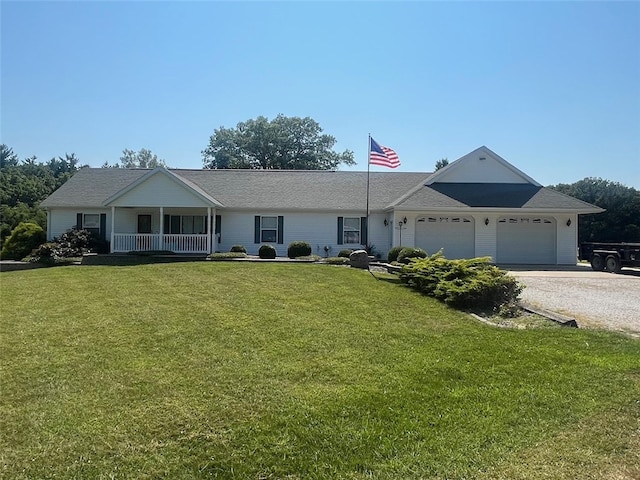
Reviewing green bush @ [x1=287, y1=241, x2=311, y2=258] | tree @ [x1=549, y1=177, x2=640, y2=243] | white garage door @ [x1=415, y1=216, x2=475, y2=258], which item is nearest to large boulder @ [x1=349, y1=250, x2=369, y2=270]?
green bush @ [x1=287, y1=241, x2=311, y2=258]

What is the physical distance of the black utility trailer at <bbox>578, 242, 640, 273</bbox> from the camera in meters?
19.1

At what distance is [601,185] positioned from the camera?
45250mm

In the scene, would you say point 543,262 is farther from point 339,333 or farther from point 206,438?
point 206,438

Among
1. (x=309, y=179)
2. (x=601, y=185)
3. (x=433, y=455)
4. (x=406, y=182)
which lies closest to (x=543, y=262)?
(x=406, y=182)

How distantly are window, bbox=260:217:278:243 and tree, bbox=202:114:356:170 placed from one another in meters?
27.7

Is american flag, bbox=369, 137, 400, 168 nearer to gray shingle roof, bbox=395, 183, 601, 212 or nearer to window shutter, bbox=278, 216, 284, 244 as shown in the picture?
gray shingle roof, bbox=395, 183, 601, 212

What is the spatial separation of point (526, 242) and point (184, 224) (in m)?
17.1

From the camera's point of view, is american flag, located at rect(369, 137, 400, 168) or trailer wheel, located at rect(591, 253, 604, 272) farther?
trailer wheel, located at rect(591, 253, 604, 272)

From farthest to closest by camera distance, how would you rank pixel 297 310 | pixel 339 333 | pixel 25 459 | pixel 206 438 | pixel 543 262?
pixel 543 262
pixel 297 310
pixel 339 333
pixel 206 438
pixel 25 459

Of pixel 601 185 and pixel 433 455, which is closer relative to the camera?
pixel 433 455

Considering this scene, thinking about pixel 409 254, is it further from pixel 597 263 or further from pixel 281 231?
pixel 597 263

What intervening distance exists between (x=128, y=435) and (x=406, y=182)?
2339cm

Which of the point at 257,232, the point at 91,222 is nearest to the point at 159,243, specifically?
the point at 91,222

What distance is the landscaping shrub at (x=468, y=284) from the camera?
9.11 m
